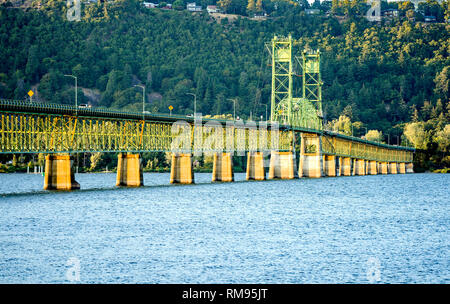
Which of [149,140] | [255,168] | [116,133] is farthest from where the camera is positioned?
[255,168]

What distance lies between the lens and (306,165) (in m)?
188

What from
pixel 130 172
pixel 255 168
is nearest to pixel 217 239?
pixel 130 172

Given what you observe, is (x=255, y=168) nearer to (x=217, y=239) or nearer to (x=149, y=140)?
(x=149, y=140)

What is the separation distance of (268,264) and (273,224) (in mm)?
25730

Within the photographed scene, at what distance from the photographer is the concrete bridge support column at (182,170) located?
137 metres

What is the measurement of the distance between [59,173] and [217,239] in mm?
47719

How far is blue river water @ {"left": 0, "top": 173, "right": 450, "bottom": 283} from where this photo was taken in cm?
5128

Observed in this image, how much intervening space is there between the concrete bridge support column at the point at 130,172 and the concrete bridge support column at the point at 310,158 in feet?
221

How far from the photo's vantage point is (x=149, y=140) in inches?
5276

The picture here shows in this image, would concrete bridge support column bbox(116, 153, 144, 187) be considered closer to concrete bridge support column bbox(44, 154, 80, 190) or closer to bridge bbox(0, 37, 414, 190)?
bridge bbox(0, 37, 414, 190)

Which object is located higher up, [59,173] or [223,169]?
[223,169]

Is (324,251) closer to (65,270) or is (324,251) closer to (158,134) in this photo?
(65,270)
